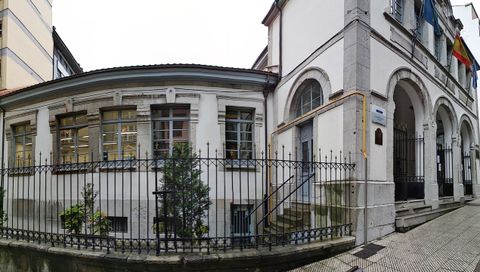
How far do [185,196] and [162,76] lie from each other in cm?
493

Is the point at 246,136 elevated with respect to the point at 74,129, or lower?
lower

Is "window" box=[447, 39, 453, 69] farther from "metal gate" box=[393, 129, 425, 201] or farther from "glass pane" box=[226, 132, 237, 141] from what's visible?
"glass pane" box=[226, 132, 237, 141]

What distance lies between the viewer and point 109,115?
9680 mm

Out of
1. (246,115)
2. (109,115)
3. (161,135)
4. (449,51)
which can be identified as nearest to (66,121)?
(109,115)

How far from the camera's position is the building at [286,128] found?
6.39 meters

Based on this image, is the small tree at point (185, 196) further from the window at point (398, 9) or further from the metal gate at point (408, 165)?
the window at point (398, 9)

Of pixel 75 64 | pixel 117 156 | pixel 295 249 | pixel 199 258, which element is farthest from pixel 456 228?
pixel 75 64

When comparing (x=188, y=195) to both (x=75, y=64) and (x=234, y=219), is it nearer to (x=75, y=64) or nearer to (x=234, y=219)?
(x=234, y=219)

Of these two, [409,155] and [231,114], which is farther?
[231,114]

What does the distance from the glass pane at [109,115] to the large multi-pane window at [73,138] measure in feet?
2.35

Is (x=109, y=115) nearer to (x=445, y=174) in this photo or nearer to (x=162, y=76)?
(x=162, y=76)

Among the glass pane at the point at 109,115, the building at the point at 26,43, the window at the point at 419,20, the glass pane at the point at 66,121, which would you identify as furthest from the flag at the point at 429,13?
the building at the point at 26,43

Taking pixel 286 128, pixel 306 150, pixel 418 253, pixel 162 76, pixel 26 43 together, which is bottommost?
pixel 418 253

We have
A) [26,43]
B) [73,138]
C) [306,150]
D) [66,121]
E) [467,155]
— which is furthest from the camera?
[26,43]
